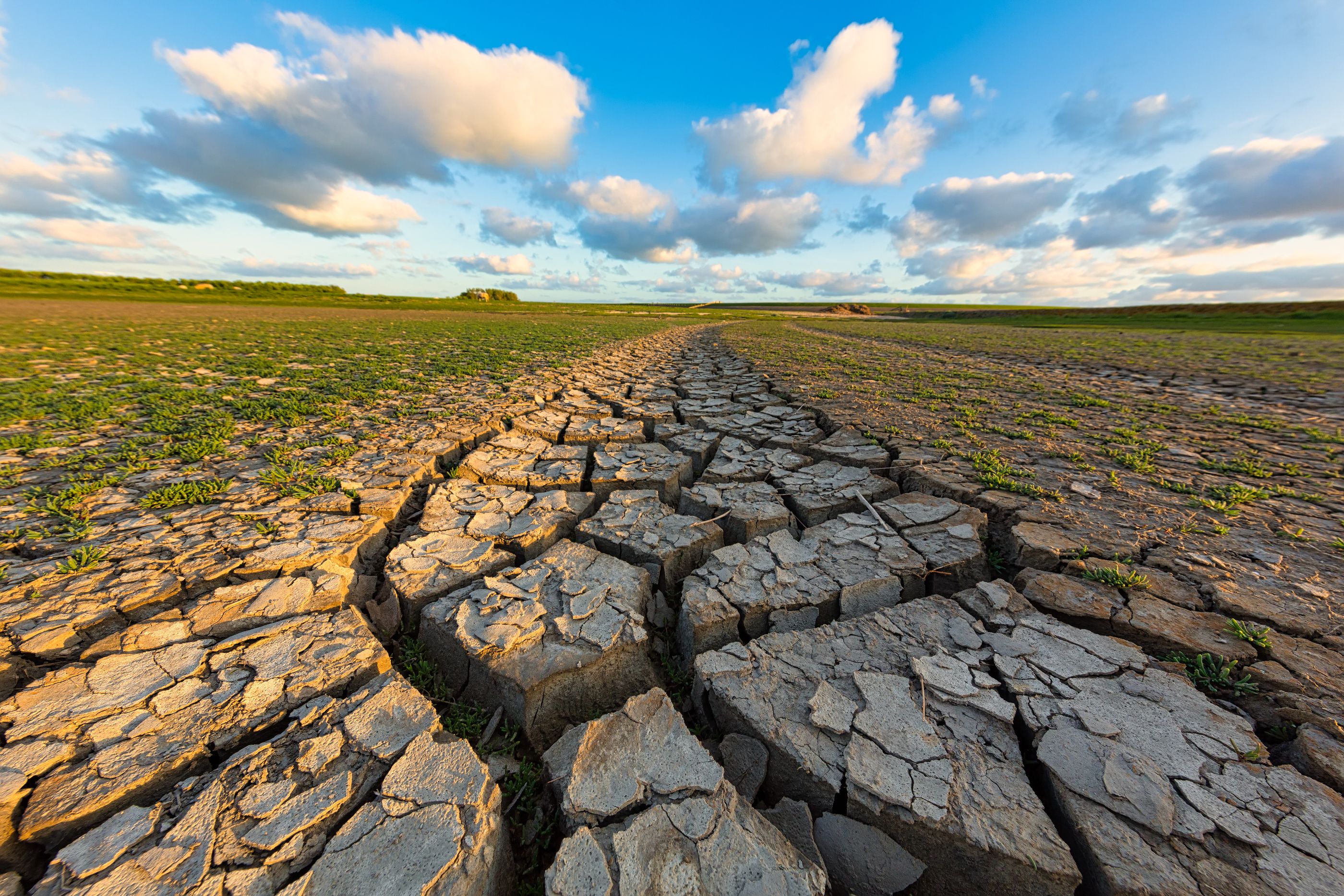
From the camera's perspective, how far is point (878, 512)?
271 cm

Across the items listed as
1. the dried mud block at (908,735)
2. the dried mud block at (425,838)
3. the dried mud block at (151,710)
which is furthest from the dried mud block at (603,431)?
the dried mud block at (425,838)

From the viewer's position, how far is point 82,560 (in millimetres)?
1970

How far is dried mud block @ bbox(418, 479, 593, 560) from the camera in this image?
2.46m

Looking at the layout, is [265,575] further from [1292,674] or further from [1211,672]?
[1292,674]

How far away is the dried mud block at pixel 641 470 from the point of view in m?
3.12

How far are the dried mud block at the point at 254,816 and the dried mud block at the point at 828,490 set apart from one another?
2231 millimetres

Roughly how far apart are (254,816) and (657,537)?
1.77 meters

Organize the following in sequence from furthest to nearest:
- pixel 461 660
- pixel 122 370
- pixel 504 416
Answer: pixel 122 370 < pixel 504 416 < pixel 461 660

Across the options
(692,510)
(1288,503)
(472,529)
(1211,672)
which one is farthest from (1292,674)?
(472,529)

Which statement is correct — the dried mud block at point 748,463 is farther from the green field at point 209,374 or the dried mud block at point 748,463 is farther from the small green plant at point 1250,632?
the green field at point 209,374

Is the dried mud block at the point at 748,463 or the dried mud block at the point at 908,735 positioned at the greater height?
the dried mud block at the point at 748,463

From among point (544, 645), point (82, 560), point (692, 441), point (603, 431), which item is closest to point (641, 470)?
point (692, 441)

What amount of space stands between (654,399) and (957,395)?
3837mm

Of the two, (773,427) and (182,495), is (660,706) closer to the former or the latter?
(182,495)
